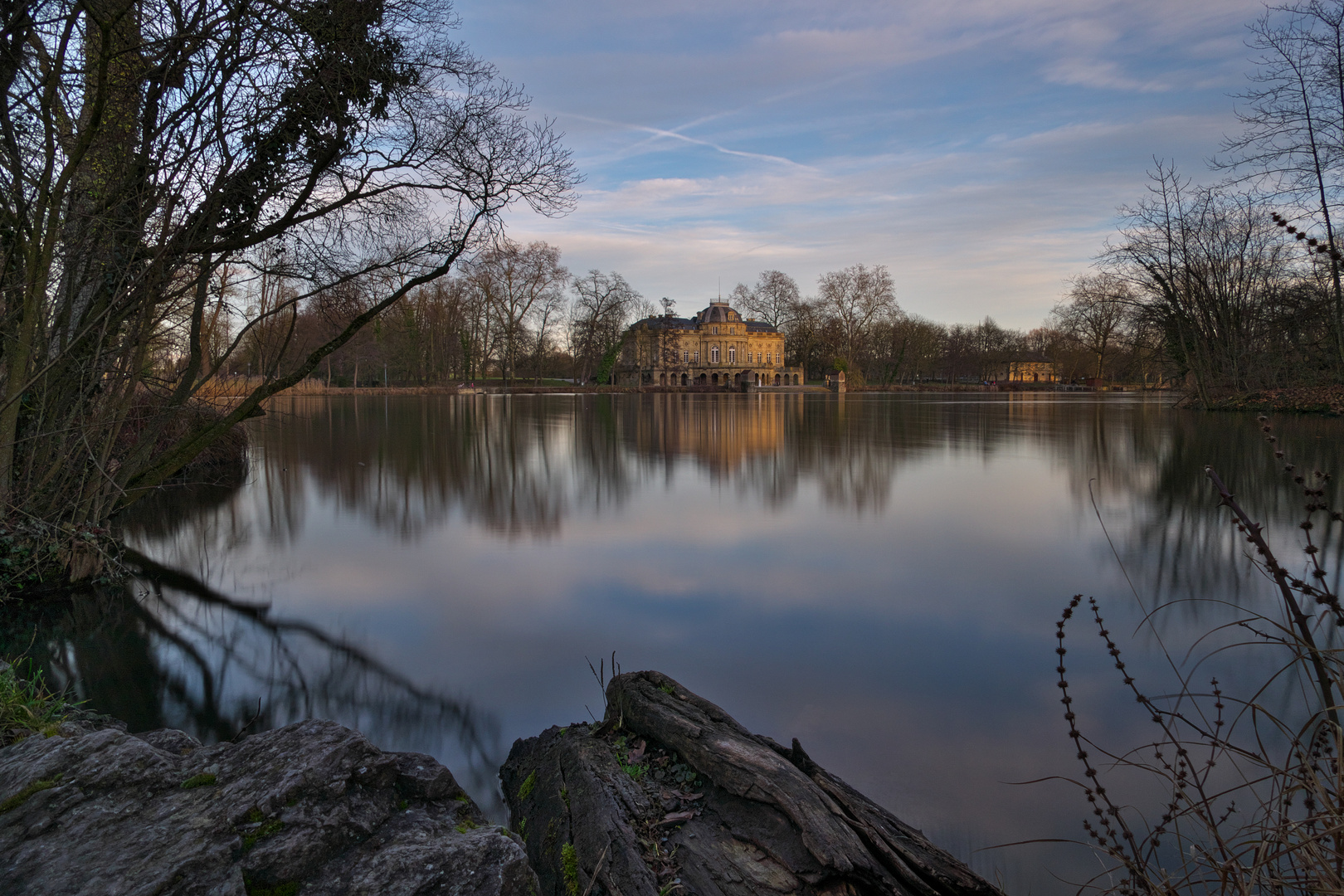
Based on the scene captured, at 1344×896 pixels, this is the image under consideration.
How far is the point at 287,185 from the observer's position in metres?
6.61

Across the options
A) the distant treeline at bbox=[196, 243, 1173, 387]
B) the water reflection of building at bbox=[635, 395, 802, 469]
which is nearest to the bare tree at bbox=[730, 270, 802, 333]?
the distant treeline at bbox=[196, 243, 1173, 387]

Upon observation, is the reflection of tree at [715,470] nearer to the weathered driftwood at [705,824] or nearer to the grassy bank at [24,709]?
the grassy bank at [24,709]

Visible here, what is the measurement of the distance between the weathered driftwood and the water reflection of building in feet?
35.8

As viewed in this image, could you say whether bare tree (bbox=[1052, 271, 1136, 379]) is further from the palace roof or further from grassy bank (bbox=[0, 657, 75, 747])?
grassy bank (bbox=[0, 657, 75, 747])

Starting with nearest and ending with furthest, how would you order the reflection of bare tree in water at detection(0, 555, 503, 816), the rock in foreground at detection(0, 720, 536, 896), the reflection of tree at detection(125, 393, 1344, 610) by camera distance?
1. the rock in foreground at detection(0, 720, 536, 896)
2. the reflection of bare tree in water at detection(0, 555, 503, 816)
3. the reflection of tree at detection(125, 393, 1344, 610)

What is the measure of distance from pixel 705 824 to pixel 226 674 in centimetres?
372

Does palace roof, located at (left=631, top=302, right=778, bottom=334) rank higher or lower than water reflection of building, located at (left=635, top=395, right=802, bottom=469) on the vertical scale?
higher

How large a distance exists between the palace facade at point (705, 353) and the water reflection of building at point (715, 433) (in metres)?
40.5

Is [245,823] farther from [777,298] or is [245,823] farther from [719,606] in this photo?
[777,298]

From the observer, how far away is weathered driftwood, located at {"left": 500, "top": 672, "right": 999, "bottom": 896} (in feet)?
6.86

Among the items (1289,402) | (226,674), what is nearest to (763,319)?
(1289,402)

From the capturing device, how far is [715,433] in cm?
2133

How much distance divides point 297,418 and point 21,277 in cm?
2250

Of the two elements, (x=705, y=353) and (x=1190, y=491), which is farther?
(x=705, y=353)
